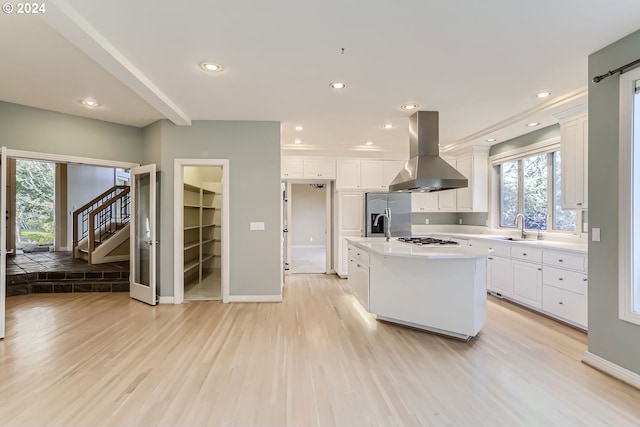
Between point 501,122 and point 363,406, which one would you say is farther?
point 501,122

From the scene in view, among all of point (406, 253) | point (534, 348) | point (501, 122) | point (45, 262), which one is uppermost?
point (501, 122)

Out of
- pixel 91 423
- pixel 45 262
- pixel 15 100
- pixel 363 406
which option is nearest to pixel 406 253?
pixel 363 406

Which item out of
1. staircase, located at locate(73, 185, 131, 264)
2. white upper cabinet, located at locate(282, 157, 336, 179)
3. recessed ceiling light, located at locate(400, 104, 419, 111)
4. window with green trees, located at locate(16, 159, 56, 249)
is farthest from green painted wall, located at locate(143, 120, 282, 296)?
window with green trees, located at locate(16, 159, 56, 249)

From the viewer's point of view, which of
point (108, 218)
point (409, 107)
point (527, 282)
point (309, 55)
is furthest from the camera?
point (108, 218)

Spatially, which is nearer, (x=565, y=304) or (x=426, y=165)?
(x=565, y=304)

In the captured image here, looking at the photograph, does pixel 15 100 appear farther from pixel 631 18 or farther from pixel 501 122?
pixel 501 122

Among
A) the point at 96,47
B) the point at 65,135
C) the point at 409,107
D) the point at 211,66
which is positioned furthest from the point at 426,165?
the point at 65,135

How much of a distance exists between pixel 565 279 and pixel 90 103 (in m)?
5.86

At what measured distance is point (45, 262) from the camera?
539 cm

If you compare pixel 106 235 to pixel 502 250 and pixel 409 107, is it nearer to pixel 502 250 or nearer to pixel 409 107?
pixel 409 107

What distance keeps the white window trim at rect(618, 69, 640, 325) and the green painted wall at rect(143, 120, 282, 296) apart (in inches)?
136

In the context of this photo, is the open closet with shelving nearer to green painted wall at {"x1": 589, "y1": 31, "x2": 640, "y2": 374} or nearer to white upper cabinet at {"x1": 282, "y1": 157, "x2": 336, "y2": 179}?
white upper cabinet at {"x1": 282, "y1": 157, "x2": 336, "y2": 179}

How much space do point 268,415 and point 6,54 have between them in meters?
3.52

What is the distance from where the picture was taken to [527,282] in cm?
366
